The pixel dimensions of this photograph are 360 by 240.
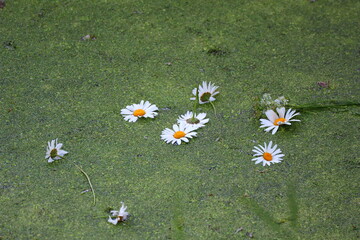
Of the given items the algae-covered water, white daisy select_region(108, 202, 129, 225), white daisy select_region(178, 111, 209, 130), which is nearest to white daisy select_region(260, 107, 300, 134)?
the algae-covered water

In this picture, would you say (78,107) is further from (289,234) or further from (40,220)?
(289,234)

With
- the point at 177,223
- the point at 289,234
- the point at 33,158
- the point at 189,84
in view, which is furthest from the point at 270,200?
the point at 33,158

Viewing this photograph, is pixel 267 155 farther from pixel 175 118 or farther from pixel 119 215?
pixel 119 215

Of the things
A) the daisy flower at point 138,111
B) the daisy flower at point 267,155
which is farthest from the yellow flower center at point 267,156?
the daisy flower at point 138,111

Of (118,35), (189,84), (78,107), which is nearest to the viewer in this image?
(78,107)

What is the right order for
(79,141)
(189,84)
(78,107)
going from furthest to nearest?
1. (189,84)
2. (78,107)
3. (79,141)

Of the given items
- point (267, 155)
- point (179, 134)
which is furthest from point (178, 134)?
point (267, 155)
